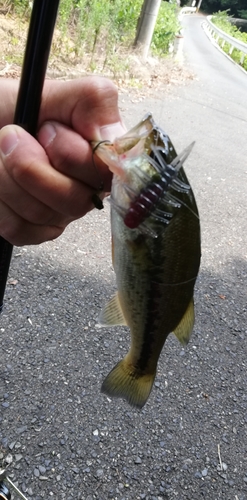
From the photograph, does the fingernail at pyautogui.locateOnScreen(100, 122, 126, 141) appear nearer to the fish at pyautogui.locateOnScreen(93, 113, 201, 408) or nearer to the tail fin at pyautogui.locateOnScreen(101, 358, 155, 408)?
the fish at pyautogui.locateOnScreen(93, 113, 201, 408)

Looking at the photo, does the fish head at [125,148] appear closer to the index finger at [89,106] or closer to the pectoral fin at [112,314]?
the index finger at [89,106]

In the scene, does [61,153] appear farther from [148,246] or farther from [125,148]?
[148,246]

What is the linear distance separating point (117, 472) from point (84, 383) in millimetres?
532

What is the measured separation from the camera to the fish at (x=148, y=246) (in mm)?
955

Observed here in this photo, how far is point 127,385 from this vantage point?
136 cm

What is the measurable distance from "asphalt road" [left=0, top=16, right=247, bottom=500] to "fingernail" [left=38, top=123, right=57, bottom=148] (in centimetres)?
172

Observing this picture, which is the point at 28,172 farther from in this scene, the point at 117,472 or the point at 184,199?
the point at 117,472

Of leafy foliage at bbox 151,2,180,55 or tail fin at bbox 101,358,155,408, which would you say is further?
leafy foliage at bbox 151,2,180,55

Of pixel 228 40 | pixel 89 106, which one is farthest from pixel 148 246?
pixel 228 40

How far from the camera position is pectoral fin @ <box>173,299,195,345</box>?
1.27 m

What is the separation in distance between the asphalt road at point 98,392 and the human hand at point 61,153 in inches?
63.3

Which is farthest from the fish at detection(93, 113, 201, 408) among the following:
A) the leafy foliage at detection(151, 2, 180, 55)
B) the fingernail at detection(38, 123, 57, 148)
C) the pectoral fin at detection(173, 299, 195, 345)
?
the leafy foliage at detection(151, 2, 180, 55)

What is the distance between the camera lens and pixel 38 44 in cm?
87

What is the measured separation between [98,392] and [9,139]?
1967 mm
